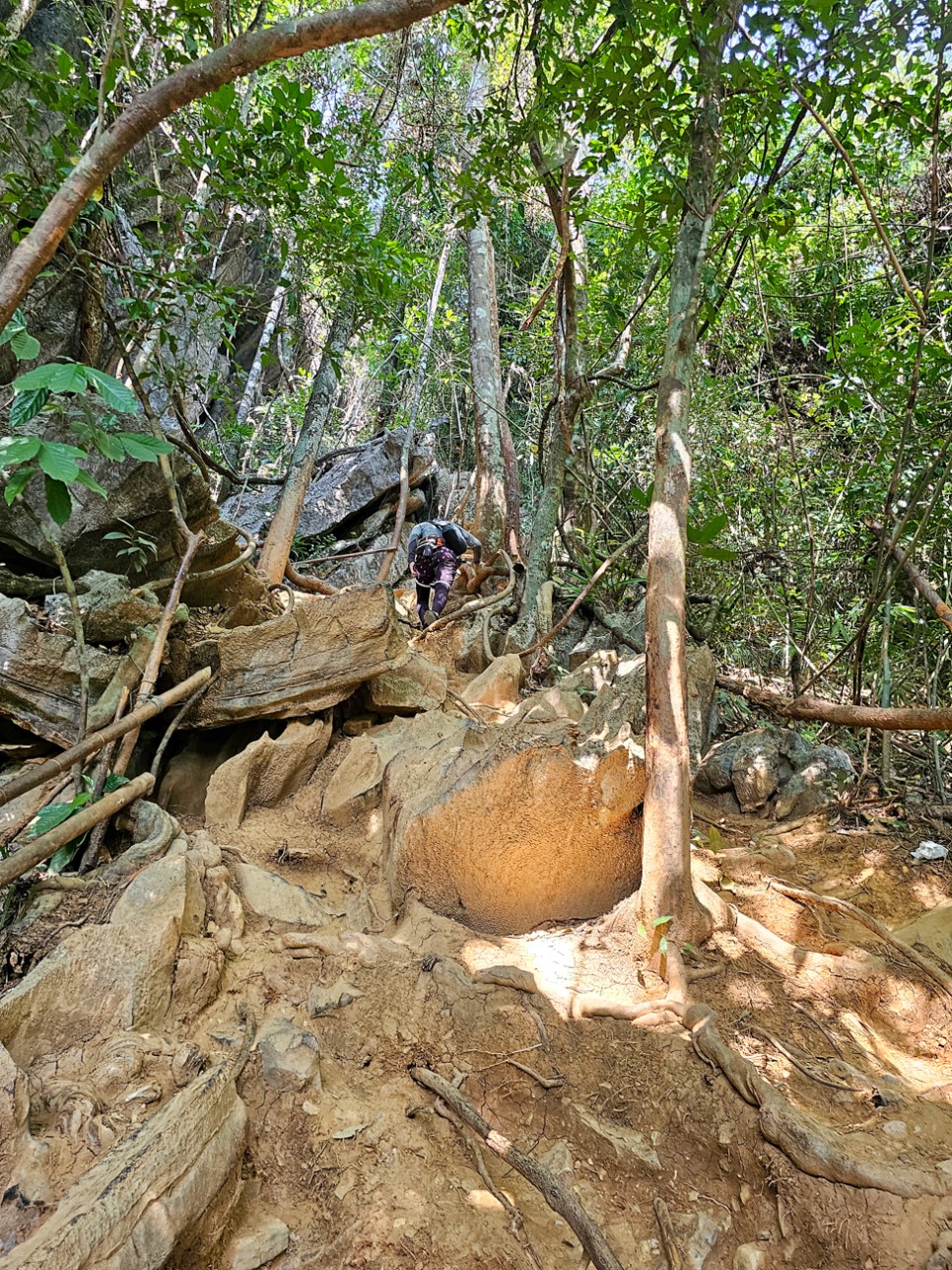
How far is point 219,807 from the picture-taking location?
4.07 m

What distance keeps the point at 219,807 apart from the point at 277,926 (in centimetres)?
109

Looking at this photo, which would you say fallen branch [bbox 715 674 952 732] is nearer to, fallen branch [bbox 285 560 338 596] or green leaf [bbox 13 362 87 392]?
green leaf [bbox 13 362 87 392]

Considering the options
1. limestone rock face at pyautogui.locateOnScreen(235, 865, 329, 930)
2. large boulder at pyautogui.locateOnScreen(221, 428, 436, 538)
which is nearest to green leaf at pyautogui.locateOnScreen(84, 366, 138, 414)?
limestone rock face at pyautogui.locateOnScreen(235, 865, 329, 930)

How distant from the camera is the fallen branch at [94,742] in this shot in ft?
8.32

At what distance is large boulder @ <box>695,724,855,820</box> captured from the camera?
16.3ft

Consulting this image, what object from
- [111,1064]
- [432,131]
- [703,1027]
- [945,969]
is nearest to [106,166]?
[111,1064]

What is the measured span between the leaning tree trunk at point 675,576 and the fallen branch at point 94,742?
2609 millimetres

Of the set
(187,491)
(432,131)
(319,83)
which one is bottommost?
(187,491)

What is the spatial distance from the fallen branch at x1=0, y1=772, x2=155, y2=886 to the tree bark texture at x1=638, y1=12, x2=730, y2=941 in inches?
100

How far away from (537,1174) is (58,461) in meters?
2.53

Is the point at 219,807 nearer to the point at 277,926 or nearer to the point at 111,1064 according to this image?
the point at 277,926

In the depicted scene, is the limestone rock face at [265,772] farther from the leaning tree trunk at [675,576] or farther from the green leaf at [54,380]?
the green leaf at [54,380]

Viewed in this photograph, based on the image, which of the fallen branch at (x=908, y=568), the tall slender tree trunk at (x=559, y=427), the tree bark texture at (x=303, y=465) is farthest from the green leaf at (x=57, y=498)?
the tree bark texture at (x=303, y=465)

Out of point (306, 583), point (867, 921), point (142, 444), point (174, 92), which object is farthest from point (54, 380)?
point (306, 583)
